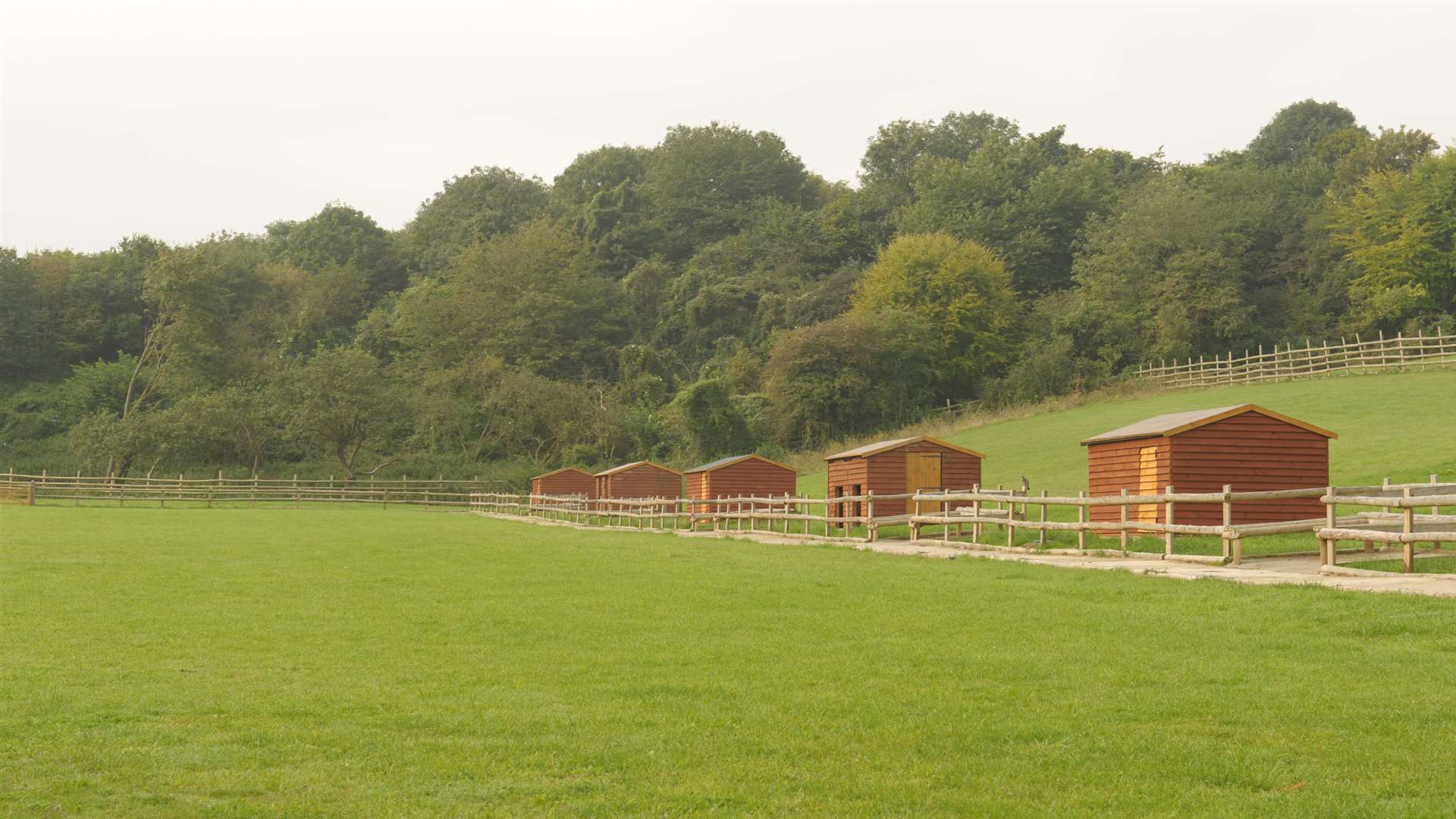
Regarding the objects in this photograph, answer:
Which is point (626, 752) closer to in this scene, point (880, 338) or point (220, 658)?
point (220, 658)

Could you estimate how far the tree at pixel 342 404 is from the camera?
5972 centimetres

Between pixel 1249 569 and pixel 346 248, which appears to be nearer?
pixel 1249 569

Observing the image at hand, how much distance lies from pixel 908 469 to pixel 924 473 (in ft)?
1.52

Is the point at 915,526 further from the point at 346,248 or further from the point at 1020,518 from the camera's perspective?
the point at 346,248

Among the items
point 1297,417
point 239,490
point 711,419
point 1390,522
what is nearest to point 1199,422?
point 1390,522

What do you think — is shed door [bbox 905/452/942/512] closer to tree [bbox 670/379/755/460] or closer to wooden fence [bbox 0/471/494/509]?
tree [bbox 670/379/755/460]

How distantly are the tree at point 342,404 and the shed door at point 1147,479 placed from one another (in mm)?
45016

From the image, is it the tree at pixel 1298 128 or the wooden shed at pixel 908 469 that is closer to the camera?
the wooden shed at pixel 908 469

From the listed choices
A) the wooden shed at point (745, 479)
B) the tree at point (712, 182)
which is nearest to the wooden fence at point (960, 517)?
the wooden shed at point (745, 479)

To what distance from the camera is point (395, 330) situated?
246 ft

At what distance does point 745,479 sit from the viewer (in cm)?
3703

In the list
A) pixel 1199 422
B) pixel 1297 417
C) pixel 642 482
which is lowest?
pixel 642 482

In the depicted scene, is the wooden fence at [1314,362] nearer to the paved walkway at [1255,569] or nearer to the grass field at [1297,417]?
the grass field at [1297,417]

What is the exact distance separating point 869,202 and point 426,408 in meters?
35.9
